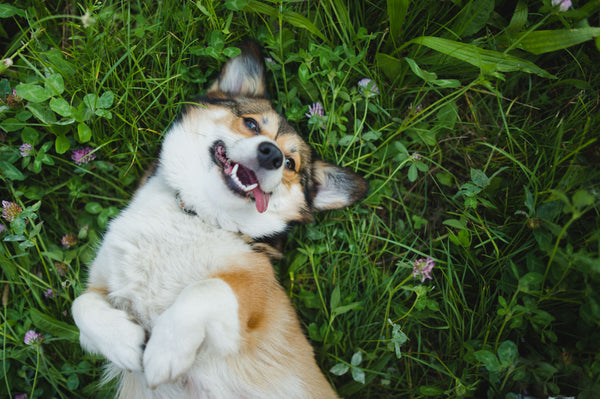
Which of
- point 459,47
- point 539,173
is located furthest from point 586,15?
point 539,173

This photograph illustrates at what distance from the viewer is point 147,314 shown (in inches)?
96.0

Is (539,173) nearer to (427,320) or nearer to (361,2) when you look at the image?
(427,320)

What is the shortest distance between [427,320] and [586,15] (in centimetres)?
287

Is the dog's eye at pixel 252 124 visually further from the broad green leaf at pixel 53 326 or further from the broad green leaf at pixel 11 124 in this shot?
the broad green leaf at pixel 53 326

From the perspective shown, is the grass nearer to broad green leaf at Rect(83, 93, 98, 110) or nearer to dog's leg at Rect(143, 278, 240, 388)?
broad green leaf at Rect(83, 93, 98, 110)

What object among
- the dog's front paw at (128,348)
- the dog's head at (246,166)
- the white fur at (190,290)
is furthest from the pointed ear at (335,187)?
the dog's front paw at (128,348)

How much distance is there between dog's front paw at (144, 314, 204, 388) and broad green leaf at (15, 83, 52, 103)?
2057mm

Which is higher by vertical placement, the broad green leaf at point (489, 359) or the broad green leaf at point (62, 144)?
the broad green leaf at point (62, 144)

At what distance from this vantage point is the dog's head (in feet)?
8.68

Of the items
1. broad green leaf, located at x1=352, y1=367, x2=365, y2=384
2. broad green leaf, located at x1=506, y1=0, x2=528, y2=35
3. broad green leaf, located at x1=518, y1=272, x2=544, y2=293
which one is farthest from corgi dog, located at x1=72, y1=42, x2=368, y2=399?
broad green leaf, located at x1=506, y1=0, x2=528, y2=35

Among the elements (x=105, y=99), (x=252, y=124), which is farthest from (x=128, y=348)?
(x=105, y=99)

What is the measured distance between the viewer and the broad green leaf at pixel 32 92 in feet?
9.27

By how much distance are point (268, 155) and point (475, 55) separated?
2010mm

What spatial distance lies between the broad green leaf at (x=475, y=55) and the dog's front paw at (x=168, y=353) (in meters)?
2.90
